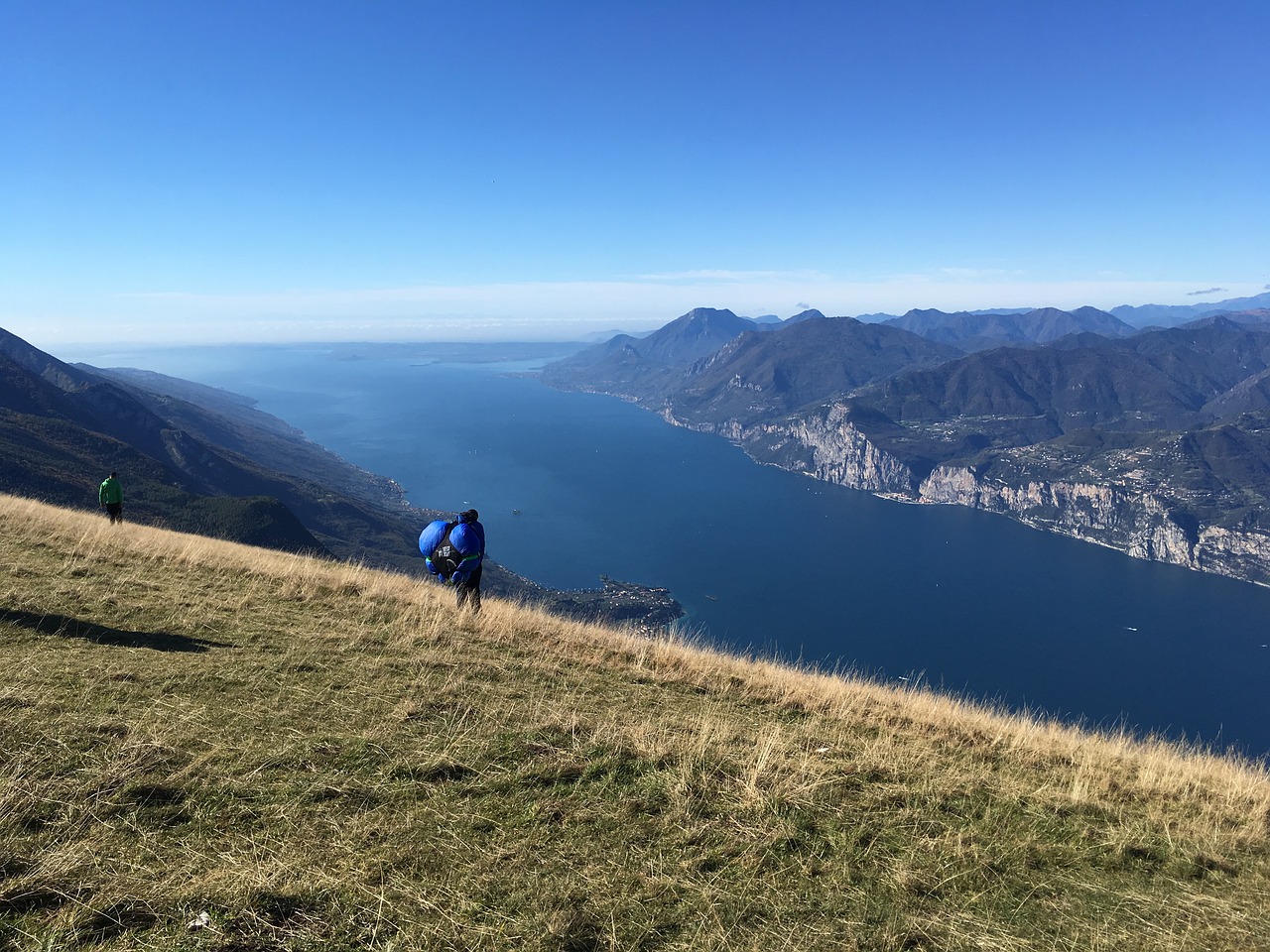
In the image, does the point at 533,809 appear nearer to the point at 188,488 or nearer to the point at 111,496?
the point at 111,496

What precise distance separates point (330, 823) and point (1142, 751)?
11.7 meters

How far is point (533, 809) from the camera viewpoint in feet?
17.7

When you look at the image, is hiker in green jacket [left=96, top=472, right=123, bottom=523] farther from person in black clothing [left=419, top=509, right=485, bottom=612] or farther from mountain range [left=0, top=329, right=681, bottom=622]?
mountain range [left=0, top=329, right=681, bottom=622]

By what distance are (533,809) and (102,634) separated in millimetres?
7168

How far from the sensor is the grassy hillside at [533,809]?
4016 mm

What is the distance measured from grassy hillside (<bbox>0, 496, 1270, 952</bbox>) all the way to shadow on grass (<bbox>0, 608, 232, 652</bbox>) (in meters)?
0.06

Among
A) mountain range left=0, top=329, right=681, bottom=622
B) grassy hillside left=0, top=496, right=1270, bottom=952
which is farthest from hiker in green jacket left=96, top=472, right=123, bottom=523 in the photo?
mountain range left=0, top=329, right=681, bottom=622

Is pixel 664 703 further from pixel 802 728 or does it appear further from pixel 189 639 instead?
pixel 189 639

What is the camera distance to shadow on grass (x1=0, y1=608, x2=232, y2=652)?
27.1 feet

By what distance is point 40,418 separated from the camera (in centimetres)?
13700

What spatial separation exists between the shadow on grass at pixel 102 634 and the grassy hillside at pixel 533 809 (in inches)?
2.3

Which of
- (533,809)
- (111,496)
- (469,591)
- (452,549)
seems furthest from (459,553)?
(111,496)

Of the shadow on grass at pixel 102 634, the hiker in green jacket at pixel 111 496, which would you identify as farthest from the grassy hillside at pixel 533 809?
the hiker in green jacket at pixel 111 496

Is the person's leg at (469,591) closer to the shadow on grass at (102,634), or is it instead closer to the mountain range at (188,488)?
the shadow on grass at (102,634)
